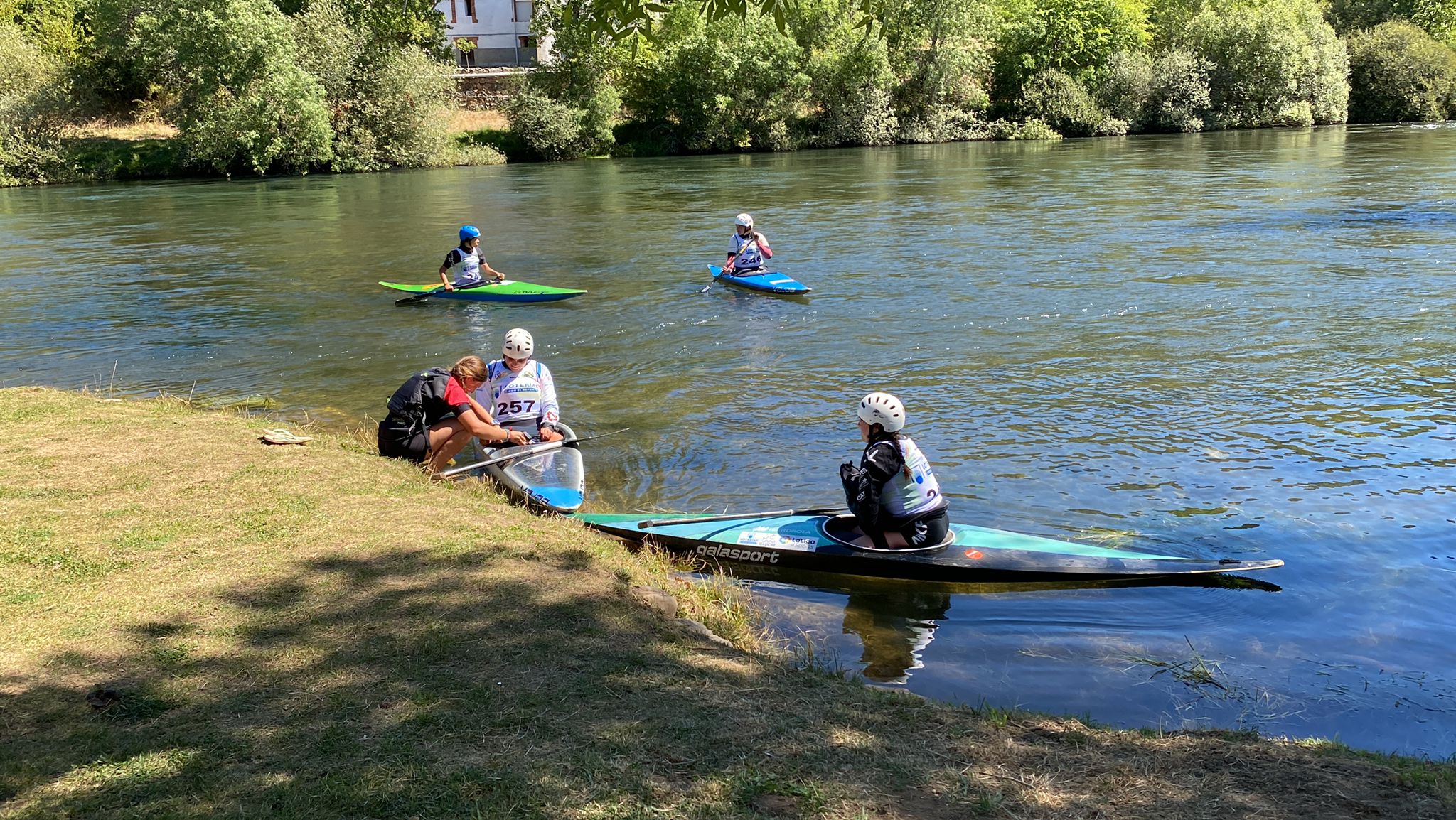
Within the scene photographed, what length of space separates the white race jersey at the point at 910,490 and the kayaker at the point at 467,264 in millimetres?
11018

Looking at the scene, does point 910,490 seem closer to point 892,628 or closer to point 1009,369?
point 892,628

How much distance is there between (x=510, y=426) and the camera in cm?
917

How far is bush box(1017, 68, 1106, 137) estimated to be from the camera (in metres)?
56.1

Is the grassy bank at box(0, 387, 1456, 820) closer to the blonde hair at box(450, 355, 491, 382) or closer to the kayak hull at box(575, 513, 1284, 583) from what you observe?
the kayak hull at box(575, 513, 1284, 583)

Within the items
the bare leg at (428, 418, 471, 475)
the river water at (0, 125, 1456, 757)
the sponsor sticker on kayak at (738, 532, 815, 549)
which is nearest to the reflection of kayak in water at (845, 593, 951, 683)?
the river water at (0, 125, 1456, 757)

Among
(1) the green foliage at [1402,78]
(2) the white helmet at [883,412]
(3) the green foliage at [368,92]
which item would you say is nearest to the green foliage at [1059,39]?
(1) the green foliage at [1402,78]

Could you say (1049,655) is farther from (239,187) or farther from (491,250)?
(239,187)

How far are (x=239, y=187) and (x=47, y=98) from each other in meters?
12.4

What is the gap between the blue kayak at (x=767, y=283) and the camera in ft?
55.5

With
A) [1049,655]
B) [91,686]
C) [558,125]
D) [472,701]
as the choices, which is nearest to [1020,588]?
[1049,655]

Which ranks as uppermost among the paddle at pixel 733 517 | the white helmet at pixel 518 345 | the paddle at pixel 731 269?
the paddle at pixel 731 269

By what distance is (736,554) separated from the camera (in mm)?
7312

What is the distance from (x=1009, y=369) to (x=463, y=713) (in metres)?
9.52

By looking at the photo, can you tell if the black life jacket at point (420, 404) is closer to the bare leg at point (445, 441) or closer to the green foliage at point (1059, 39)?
the bare leg at point (445, 441)
